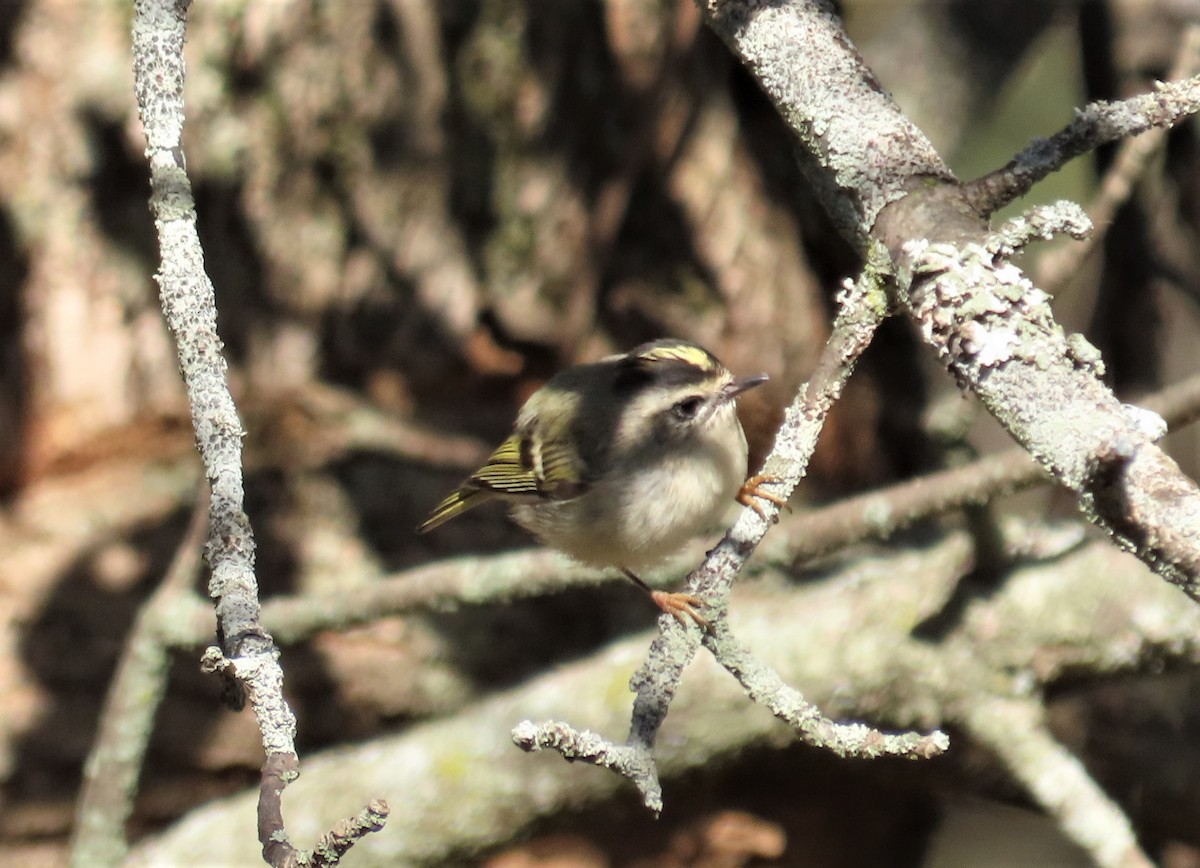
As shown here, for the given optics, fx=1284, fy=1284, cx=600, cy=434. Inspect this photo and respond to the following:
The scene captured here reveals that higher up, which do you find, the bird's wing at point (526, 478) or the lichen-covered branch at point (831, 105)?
the lichen-covered branch at point (831, 105)

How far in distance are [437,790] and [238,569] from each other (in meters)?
1.76

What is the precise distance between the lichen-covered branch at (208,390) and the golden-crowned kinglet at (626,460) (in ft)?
5.01

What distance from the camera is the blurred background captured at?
3340mm

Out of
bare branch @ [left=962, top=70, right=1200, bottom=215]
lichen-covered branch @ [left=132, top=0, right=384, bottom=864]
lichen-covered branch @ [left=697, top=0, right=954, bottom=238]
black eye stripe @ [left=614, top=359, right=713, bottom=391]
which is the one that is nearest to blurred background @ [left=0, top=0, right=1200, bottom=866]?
black eye stripe @ [left=614, top=359, right=713, bottom=391]

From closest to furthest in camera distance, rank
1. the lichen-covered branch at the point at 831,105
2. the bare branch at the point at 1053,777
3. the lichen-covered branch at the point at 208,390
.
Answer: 1. the lichen-covered branch at the point at 208,390
2. the lichen-covered branch at the point at 831,105
3. the bare branch at the point at 1053,777

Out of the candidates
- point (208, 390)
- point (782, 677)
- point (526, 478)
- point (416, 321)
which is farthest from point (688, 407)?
point (208, 390)

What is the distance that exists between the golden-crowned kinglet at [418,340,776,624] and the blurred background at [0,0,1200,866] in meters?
0.38

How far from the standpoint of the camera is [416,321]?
3.66m

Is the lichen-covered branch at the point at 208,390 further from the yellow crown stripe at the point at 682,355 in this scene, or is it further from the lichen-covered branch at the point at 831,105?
the yellow crown stripe at the point at 682,355

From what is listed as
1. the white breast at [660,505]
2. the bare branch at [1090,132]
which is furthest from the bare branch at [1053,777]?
the bare branch at [1090,132]

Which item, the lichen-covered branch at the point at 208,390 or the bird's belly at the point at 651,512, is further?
the bird's belly at the point at 651,512

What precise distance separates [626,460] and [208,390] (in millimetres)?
1850

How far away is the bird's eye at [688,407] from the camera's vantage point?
10.4 ft

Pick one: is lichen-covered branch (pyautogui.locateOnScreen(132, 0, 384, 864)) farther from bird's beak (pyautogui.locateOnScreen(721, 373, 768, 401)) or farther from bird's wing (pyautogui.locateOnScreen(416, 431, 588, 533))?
bird's wing (pyautogui.locateOnScreen(416, 431, 588, 533))
